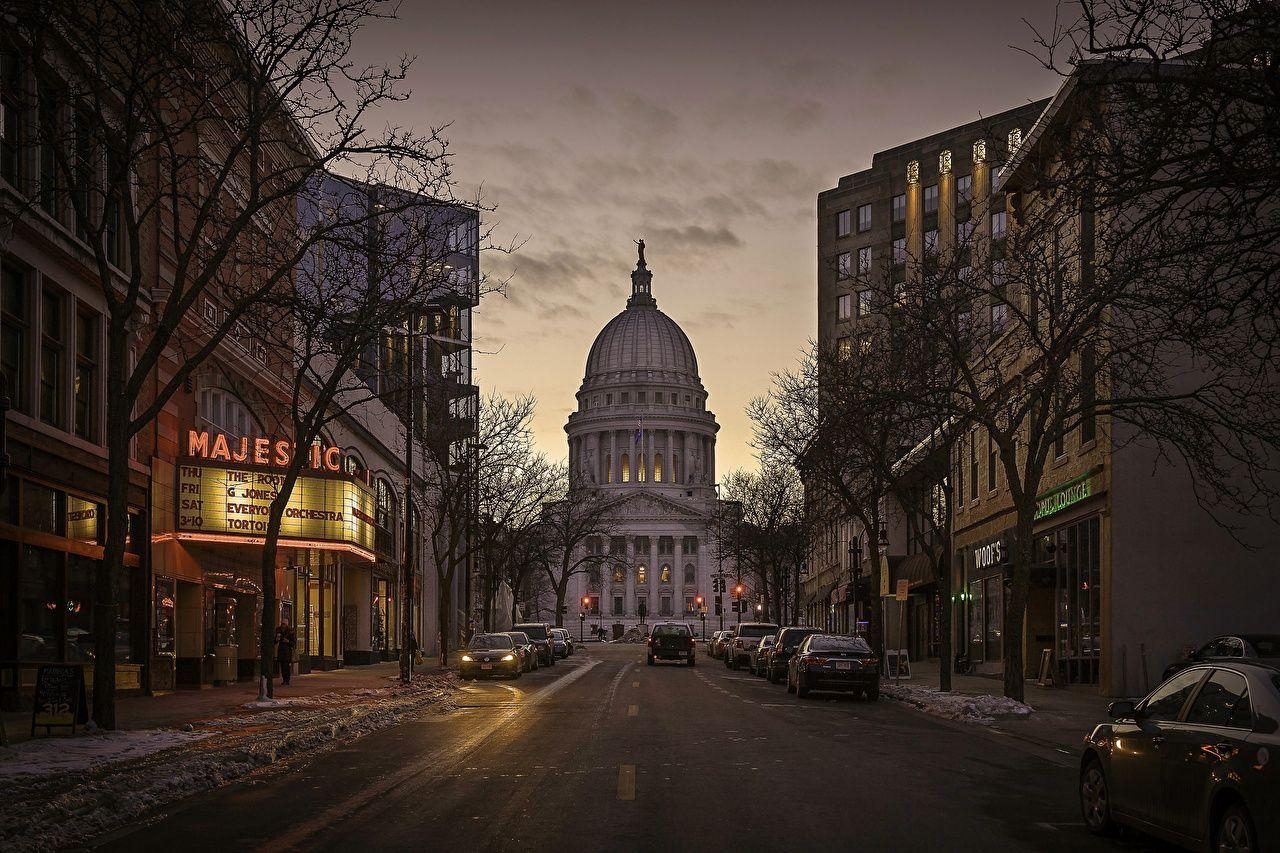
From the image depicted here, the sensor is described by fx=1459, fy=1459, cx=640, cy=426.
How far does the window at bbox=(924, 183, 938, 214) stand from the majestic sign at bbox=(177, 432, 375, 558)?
5404cm

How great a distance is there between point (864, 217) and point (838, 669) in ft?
209

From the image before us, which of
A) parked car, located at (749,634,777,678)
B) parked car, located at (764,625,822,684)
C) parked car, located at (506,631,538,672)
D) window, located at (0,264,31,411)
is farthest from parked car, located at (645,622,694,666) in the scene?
window, located at (0,264,31,411)

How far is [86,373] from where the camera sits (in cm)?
2858

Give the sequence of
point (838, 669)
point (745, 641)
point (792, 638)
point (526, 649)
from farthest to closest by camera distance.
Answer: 1. point (745, 641)
2. point (526, 649)
3. point (792, 638)
4. point (838, 669)

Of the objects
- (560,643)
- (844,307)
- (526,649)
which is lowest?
(560,643)

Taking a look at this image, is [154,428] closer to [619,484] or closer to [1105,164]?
→ [1105,164]

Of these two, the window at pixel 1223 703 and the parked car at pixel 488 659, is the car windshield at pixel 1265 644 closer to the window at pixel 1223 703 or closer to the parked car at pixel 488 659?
the window at pixel 1223 703

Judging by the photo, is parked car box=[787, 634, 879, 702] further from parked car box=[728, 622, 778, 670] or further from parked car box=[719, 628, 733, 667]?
parked car box=[719, 628, 733, 667]

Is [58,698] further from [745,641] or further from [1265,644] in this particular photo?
[745,641]

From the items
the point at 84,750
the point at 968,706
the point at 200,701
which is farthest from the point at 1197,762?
the point at 200,701

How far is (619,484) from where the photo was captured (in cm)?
19925

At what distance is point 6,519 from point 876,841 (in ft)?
59.4

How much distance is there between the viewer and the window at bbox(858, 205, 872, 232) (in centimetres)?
9231

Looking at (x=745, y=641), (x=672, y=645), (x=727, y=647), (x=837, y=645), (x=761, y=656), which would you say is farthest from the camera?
(x=727, y=647)
